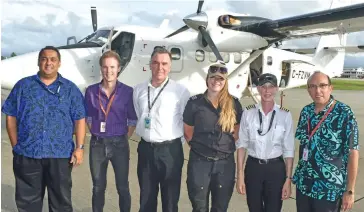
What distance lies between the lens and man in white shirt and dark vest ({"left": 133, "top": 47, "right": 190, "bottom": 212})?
3348mm

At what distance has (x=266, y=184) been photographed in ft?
10.1

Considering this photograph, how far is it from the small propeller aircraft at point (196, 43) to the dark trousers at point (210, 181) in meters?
5.50

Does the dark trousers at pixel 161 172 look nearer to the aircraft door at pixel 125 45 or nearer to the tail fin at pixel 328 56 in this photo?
the aircraft door at pixel 125 45

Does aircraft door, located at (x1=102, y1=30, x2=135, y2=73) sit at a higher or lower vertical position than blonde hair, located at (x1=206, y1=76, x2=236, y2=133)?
higher

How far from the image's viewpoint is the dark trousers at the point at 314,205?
279 centimetres

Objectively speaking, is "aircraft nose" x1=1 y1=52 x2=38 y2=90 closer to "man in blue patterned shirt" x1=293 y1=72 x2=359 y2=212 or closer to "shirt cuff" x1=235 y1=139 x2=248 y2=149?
"shirt cuff" x1=235 y1=139 x2=248 y2=149

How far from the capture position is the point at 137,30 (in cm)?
925

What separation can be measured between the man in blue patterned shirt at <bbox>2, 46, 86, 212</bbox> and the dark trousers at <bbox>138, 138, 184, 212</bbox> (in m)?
0.64

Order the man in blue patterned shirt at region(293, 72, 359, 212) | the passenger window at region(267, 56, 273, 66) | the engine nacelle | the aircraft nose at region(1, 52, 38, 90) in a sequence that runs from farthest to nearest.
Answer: the passenger window at region(267, 56, 273, 66)
the engine nacelle
the aircraft nose at region(1, 52, 38, 90)
the man in blue patterned shirt at region(293, 72, 359, 212)

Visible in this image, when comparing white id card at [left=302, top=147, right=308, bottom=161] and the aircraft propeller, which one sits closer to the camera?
white id card at [left=302, top=147, right=308, bottom=161]

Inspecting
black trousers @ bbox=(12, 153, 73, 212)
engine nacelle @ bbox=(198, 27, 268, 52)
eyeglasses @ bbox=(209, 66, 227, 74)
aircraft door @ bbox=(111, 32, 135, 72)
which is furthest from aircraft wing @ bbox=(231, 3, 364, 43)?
black trousers @ bbox=(12, 153, 73, 212)

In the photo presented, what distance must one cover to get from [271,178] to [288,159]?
243 millimetres

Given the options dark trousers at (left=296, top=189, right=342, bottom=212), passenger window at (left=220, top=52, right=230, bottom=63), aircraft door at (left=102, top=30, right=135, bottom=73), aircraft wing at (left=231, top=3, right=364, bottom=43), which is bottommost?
dark trousers at (left=296, top=189, right=342, bottom=212)

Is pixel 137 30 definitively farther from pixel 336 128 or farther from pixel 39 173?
pixel 336 128
